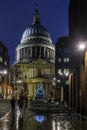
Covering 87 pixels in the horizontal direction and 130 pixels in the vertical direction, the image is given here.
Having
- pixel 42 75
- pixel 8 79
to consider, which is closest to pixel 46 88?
pixel 42 75

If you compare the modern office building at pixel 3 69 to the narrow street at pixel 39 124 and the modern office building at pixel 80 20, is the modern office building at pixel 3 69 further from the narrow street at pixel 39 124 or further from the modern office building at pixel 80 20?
the narrow street at pixel 39 124

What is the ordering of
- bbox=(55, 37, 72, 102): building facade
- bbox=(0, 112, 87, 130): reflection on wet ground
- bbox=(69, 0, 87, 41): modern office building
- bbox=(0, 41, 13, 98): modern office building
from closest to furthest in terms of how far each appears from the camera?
1. bbox=(0, 112, 87, 130): reflection on wet ground
2. bbox=(69, 0, 87, 41): modern office building
3. bbox=(55, 37, 72, 102): building facade
4. bbox=(0, 41, 13, 98): modern office building

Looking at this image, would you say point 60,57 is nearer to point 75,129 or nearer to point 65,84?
point 65,84

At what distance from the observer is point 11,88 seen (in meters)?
178

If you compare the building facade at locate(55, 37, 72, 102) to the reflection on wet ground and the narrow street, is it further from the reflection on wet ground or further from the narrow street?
the reflection on wet ground

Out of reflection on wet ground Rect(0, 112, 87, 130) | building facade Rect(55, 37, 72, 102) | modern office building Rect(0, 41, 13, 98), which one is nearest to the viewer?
reflection on wet ground Rect(0, 112, 87, 130)

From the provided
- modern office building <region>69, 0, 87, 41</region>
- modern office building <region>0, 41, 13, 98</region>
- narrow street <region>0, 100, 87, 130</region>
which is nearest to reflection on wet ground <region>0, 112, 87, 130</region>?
narrow street <region>0, 100, 87, 130</region>

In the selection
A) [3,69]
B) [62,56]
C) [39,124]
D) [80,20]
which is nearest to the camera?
[39,124]

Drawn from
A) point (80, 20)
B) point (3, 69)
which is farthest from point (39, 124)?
point (3, 69)

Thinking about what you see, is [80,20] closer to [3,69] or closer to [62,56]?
[62,56]

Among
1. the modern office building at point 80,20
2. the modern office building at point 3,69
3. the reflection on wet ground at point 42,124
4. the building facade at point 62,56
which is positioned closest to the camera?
the reflection on wet ground at point 42,124

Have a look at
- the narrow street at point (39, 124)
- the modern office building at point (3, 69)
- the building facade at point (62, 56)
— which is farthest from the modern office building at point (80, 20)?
the modern office building at point (3, 69)

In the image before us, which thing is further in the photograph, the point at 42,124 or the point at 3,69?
the point at 3,69

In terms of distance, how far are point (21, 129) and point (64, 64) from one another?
12449 centimetres
